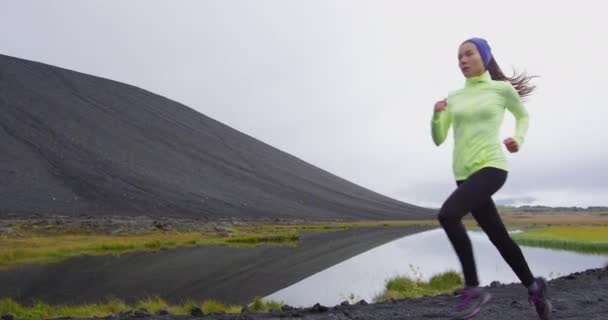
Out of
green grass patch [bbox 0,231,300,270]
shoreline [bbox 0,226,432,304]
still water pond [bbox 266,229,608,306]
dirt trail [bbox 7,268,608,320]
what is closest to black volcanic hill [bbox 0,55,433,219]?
green grass patch [bbox 0,231,300,270]

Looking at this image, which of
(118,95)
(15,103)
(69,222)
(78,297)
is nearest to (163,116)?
(118,95)

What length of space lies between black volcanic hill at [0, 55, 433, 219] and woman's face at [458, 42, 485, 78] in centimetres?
8359

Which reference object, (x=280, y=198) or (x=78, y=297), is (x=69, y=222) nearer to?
(x=78, y=297)

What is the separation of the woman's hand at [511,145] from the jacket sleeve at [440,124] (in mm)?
810

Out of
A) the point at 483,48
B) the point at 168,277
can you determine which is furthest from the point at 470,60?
the point at 168,277

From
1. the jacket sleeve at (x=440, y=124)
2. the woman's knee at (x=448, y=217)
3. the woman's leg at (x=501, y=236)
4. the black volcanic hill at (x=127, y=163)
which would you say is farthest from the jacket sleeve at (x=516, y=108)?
the black volcanic hill at (x=127, y=163)

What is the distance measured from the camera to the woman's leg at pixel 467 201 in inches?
201

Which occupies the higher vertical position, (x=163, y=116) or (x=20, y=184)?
(x=163, y=116)

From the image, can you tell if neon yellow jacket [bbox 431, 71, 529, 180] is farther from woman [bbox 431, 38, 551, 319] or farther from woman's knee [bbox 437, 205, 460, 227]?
woman's knee [bbox 437, 205, 460, 227]

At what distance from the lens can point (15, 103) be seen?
5285 inches

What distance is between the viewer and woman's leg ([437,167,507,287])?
5.10 metres

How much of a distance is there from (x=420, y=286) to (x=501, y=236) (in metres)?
10.5

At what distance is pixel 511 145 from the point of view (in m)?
5.02

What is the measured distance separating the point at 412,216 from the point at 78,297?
173m
